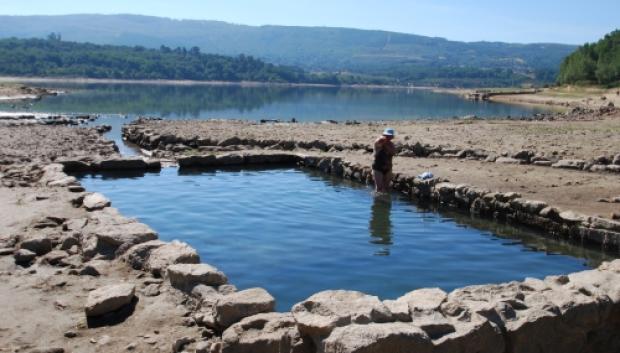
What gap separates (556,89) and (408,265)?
106448 millimetres

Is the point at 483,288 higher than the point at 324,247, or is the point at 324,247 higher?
the point at 483,288

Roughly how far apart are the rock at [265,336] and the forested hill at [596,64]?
9857 centimetres

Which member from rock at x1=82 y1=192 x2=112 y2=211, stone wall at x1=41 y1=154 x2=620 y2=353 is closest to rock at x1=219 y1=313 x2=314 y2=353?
stone wall at x1=41 y1=154 x2=620 y2=353

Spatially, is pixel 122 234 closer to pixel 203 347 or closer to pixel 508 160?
pixel 203 347

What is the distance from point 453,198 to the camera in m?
16.9

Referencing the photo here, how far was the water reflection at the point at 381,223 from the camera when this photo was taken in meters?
13.4

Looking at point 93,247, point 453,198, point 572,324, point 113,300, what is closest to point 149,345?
point 113,300

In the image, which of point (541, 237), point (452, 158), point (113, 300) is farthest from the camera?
point (452, 158)

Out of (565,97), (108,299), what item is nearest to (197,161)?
(108,299)

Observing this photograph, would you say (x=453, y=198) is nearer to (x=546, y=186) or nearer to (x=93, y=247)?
(x=546, y=186)

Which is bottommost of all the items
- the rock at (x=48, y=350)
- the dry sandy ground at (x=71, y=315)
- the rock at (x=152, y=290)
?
the dry sandy ground at (x=71, y=315)

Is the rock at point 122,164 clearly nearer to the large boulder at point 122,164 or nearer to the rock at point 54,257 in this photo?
the large boulder at point 122,164

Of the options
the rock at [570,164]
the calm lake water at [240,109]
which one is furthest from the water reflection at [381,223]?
the calm lake water at [240,109]

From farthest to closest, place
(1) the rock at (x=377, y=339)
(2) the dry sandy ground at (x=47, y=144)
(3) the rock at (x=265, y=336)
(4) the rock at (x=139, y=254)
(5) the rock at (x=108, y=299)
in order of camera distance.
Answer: (2) the dry sandy ground at (x=47, y=144), (4) the rock at (x=139, y=254), (5) the rock at (x=108, y=299), (3) the rock at (x=265, y=336), (1) the rock at (x=377, y=339)
